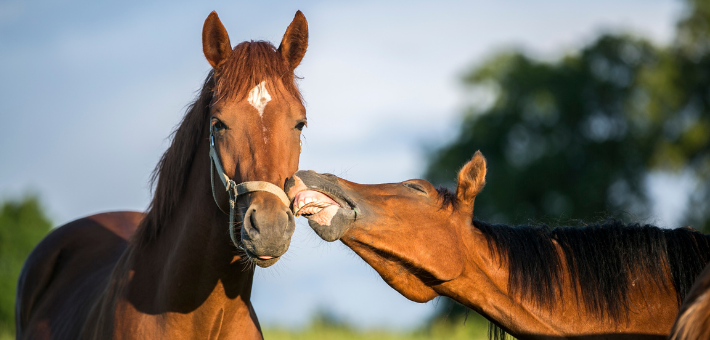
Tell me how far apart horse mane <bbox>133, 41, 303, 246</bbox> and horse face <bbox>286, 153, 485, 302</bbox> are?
0.62 meters

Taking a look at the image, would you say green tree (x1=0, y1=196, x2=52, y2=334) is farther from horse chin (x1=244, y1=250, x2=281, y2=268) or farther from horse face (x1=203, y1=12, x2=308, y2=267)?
horse chin (x1=244, y1=250, x2=281, y2=268)

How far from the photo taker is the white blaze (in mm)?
2926

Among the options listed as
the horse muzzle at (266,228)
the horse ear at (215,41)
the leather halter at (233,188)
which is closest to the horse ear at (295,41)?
the horse ear at (215,41)

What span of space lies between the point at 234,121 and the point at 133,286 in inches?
46.1

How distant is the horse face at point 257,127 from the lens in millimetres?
2591

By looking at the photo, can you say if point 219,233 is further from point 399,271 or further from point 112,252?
point 112,252

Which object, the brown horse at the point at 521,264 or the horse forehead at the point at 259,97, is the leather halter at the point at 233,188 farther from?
the horse forehead at the point at 259,97

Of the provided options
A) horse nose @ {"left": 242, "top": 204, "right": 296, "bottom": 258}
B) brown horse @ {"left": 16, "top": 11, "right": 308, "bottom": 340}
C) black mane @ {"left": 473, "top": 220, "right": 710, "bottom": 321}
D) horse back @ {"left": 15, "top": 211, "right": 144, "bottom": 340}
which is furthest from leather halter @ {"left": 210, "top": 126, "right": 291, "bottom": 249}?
horse back @ {"left": 15, "top": 211, "right": 144, "bottom": 340}

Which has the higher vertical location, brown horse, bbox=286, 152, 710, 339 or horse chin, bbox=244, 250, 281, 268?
brown horse, bbox=286, 152, 710, 339

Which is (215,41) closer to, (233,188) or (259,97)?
(259,97)

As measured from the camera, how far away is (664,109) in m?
26.8

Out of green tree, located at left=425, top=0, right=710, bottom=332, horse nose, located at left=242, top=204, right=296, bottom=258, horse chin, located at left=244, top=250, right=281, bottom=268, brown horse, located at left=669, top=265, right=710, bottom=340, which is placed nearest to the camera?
brown horse, located at left=669, top=265, right=710, bottom=340

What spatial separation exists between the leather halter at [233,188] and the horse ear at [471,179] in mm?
910

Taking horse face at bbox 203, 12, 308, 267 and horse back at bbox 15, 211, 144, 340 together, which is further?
horse back at bbox 15, 211, 144, 340
